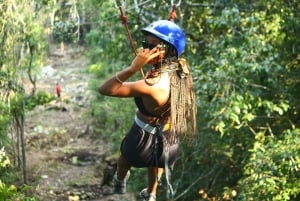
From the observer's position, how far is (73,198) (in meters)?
7.13

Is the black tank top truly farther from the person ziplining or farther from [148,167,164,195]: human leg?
[148,167,164,195]: human leg

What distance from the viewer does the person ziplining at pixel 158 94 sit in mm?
3076

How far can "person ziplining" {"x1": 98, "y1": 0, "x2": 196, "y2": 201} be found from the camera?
10.1 feet

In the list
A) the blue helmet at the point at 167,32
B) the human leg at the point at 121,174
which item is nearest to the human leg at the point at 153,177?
the human leg at the point at 121,174

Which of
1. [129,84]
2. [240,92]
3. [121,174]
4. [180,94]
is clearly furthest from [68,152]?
[129,84]

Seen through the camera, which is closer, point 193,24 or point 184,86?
point 184,86

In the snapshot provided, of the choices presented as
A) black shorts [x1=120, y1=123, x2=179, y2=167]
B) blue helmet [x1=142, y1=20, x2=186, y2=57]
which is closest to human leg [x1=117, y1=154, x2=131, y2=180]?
black shorts [x1=120, y1=123, x2=179, y2=167]

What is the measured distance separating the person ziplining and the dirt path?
264 centimetres

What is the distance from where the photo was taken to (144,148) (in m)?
3.55

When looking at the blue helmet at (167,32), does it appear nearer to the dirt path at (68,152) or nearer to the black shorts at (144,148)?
the black shorts at (144,148)

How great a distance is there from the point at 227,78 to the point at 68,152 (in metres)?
5.87

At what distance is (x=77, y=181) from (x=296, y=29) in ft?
15.3

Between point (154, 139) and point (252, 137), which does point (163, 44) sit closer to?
point (154, 139)

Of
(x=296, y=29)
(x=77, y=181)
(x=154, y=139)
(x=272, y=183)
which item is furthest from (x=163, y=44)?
(x=77, y=181)
